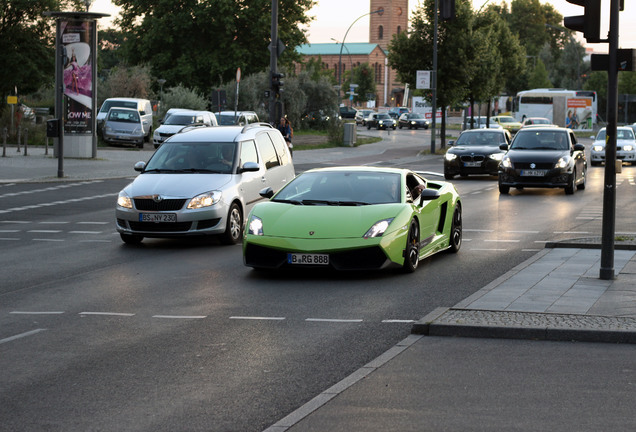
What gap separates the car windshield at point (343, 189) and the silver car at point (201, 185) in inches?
94.0

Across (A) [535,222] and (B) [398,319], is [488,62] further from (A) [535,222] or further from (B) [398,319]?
(B) [398,319]

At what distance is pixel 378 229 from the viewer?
1191 centimetres

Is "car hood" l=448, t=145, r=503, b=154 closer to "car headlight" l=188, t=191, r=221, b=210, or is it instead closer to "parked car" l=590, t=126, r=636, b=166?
"parked car" l=590, t=126, r=636, b=166

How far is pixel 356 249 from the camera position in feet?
38.5

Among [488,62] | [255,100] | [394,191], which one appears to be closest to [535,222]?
[394,191]

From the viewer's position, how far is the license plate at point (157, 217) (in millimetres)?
15086

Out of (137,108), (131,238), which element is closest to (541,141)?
(131,238)

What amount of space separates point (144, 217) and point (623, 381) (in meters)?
9.42

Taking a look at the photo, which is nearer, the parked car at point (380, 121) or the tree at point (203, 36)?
the tree at point (203, 36)

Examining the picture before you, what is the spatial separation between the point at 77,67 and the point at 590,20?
2874 cm

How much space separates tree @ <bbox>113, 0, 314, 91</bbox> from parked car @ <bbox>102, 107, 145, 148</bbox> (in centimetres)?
2180

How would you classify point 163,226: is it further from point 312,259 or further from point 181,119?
point 181,119

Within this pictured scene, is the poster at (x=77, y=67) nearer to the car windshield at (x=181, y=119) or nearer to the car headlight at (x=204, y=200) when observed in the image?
the car windshield at (x=181, y=119)

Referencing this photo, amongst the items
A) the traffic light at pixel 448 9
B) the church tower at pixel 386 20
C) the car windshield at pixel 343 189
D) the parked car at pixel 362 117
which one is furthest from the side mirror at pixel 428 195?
the church tower at pixel 386 20
